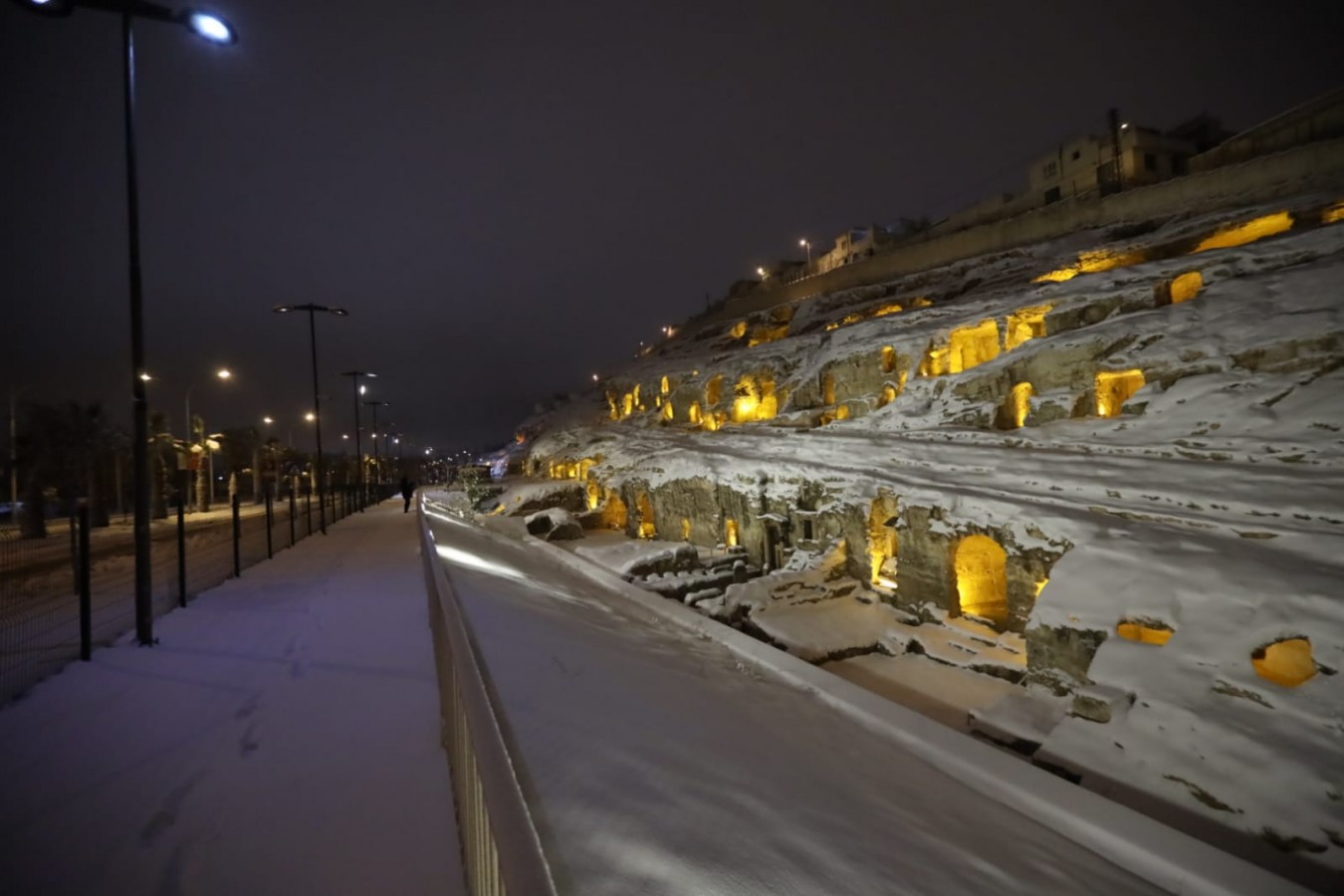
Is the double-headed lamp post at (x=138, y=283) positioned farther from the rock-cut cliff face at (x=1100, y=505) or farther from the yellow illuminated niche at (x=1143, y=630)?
the yellow illuminated niche at (x=1143, y=630)

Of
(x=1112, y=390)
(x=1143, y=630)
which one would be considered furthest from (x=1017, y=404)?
(x=1143, y=630)

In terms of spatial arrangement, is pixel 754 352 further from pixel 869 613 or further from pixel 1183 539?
pixel 1183 539

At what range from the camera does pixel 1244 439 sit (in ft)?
50.5

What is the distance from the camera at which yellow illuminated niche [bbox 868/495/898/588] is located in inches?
834

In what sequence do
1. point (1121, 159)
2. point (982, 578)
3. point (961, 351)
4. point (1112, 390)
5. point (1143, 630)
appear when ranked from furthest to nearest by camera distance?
point (1121, 159) < point (961, 351) < point (1112, 390) < point (982, 578) < point (1143, 630)

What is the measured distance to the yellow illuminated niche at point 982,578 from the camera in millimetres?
18828

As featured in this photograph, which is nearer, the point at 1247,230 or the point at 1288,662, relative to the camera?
the point at 1288,662

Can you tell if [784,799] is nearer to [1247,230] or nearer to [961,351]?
[961,351]

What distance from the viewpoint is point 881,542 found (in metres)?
21.9

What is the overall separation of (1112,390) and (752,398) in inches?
934

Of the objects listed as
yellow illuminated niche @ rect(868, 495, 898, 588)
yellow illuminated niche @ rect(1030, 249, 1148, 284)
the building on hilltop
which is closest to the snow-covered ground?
yellow illuminated niche @ rect(868, 495, 898, 588)

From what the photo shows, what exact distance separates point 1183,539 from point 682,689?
1175 centimetres

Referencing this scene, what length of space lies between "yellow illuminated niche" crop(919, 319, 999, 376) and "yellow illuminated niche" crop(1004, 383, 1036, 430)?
5651 millimetres

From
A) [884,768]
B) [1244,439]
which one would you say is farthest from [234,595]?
[1244,439]
